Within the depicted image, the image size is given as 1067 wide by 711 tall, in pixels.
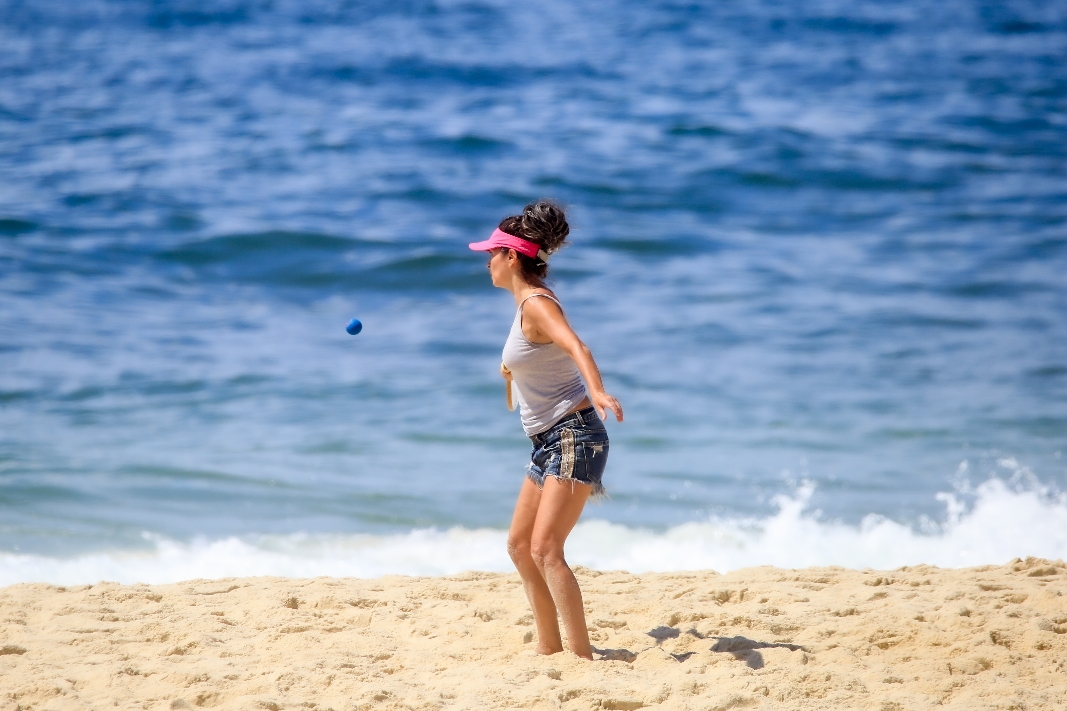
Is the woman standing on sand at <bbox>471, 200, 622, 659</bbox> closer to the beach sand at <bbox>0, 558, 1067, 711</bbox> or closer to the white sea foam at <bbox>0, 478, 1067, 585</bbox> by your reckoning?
the beach sand at <bbox>0, 558, 1067, 711</bbox>

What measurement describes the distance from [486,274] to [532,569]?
30.2 ft

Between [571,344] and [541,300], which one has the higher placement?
[541,300]

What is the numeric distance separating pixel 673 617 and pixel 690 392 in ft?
17.8

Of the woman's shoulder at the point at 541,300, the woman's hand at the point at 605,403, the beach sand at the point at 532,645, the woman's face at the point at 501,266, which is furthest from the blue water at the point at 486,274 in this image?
the woman's hand at the point at 605,403

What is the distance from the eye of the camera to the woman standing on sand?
3.90 m

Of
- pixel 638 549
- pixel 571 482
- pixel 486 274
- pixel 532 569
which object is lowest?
pixel 532 569

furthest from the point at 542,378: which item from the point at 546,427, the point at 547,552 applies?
the point at 547,552

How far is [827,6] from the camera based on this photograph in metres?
24.2

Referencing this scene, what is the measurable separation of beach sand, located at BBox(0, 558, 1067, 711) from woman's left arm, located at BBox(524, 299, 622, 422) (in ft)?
3.45

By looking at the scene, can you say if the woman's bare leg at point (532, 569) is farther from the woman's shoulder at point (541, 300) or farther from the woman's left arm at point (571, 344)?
the woman's shoulder at point (541, 300)

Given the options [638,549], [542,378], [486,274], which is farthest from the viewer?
[486,274]

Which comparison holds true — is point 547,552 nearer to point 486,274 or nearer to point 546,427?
point 546,427

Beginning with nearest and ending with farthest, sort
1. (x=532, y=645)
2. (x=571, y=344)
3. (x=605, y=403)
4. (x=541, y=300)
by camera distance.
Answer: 1. (x=605, y=403)
2. (x=571, y=344)
3. (x=541, y=300)
4. (x=532, y=645)

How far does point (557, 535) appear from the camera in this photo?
3.91 metres
